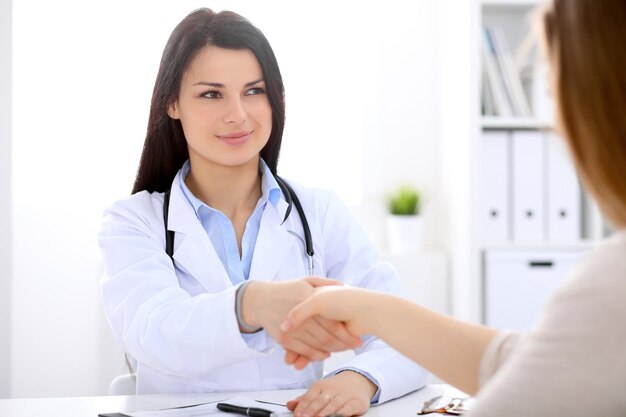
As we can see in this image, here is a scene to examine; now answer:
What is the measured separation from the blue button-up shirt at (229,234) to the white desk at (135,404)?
0.33 meters

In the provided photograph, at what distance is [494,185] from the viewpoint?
3.01 meters

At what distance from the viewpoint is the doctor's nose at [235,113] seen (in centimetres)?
173

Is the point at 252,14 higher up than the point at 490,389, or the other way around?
the point at 252,14

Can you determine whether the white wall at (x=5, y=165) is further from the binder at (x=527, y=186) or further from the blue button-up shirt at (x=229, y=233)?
the binder at (x=527, y=186)

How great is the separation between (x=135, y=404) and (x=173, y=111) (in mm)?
691

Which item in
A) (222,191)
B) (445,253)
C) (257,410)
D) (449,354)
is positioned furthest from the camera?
(445,253)

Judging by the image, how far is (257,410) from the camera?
4.16 ft

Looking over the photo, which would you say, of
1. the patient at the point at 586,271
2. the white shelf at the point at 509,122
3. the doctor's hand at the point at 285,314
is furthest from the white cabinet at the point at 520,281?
the patient at the point at 586,271

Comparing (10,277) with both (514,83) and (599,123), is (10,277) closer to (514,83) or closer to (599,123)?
(514,83)

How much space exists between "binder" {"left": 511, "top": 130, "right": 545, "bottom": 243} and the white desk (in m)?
1.61

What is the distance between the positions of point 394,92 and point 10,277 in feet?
5.75

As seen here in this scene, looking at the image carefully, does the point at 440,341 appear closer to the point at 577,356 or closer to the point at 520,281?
the point at 577,356

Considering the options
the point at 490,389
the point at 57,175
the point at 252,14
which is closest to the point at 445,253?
the point at 252,14

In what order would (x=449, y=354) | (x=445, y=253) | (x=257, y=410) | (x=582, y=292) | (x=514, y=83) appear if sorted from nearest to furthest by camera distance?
(x=582, y=292)
(x=449, y=354)
(x=257, y=410)
(x=514, y=83)
(x=445, y=253)
